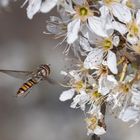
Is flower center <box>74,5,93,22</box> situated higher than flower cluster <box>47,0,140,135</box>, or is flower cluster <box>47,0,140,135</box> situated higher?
flower center <box>74,5,93,22</box>

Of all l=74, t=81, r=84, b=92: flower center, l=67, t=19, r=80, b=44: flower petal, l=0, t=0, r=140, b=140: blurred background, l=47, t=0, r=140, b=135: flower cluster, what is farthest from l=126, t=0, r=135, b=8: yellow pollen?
l=0, t=0, r=140, b=140: blurred background

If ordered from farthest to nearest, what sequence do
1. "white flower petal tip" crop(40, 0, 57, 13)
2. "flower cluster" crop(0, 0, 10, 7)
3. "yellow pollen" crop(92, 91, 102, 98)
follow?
"flower cluster" crop(0, 0, 10, 7)
"yellow pollen" crop(92, 91, 102, 98)
"white flower petal tip" crop(40, 0, 57, 13)

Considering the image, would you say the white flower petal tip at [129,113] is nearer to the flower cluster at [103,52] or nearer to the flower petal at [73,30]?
the flower cluster at [103,52]

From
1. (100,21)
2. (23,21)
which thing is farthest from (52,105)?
(100,21)

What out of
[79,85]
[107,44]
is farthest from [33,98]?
[107,44]

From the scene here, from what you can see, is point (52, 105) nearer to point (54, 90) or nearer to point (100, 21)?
point (54, 90)

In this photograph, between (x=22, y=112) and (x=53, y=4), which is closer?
(x=53, y=4)

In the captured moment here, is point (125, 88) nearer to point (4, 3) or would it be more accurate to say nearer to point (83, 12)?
point (83, 12)

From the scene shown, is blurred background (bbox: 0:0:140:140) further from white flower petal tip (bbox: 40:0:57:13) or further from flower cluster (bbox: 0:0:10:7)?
white flower petal tip (bbox: 40:0:57:13)

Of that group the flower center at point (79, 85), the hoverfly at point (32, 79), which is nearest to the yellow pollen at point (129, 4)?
the flower center at point (79, 85)
